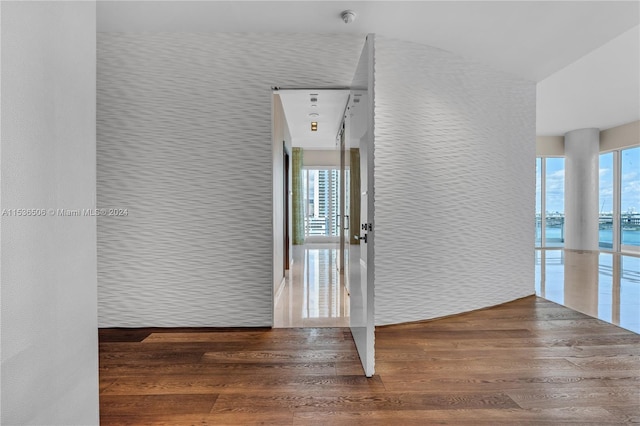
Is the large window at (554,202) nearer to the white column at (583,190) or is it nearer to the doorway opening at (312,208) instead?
the white column at (583,190)

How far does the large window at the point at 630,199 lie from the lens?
7.65m

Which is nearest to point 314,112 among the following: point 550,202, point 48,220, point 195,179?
point 195,179

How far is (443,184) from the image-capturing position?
342cm

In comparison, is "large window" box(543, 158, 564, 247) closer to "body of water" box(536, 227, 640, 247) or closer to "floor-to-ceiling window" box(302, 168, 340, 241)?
"body of water" box(536, 227, 640, 247)

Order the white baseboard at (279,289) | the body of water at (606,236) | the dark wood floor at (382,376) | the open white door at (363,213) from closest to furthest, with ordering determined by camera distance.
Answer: the dark wood floor at (382,376) → the open white door at (363,213) → the white baseboard at (279,289) → the body of water at (606,236)

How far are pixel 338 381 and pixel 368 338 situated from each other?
32 cm

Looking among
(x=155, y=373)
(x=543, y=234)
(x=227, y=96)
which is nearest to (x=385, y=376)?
(x=155, y=373)

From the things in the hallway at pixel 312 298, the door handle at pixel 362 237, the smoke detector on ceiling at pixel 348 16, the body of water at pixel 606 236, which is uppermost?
the smoke detector on ceiling at pixel 348 16

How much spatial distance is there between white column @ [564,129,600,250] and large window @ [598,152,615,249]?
0.57ft

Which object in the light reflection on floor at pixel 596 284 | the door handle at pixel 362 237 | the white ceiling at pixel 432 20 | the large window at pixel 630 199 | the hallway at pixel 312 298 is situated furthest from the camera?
the large window at pixel 630 199

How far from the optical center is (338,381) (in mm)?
2148

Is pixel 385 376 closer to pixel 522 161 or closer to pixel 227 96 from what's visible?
pixel 227 96

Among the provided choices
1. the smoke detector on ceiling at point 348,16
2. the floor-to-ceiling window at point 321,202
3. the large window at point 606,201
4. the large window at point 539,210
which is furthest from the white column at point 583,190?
the smoke detector on ceiling at point 348,16

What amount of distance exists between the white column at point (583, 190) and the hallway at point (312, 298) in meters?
6.05
